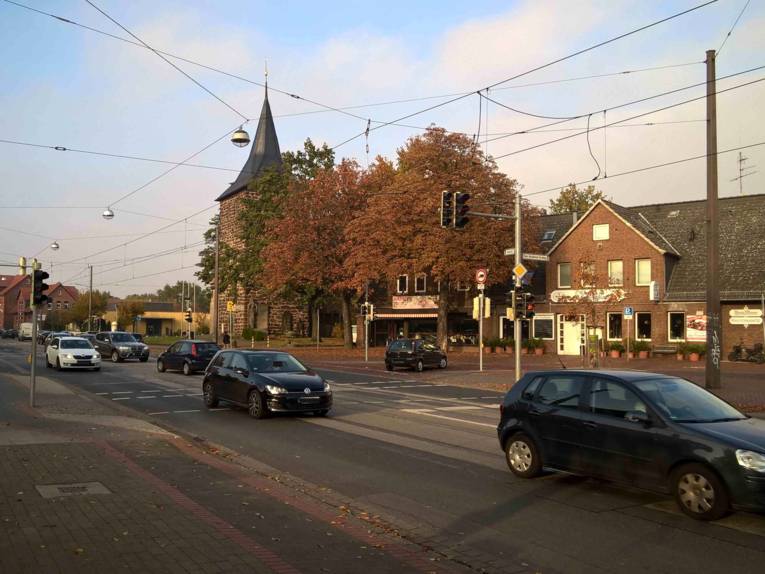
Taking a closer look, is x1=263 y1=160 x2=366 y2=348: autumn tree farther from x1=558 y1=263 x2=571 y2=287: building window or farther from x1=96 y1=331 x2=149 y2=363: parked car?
x1=558 y1=263 x2=571 y2=287: building window

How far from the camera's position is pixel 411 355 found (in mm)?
33219

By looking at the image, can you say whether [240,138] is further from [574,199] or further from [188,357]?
[574,199]

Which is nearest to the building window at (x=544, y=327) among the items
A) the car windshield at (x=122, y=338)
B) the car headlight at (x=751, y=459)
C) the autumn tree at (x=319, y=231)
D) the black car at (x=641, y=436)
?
the autumn tree at (x=319, y=231)

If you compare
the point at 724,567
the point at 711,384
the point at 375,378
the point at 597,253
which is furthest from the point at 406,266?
the point at 724,567

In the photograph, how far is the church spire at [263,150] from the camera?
6725cm

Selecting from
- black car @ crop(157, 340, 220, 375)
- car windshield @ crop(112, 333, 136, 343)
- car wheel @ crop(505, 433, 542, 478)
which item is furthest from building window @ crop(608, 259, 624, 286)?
car wheel @ crop(505, 433, 542, 478)

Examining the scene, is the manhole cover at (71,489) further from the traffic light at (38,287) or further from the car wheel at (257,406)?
the traffic light at (38,287)

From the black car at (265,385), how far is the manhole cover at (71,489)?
6680 millimetres

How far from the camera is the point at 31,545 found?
5.70 meters

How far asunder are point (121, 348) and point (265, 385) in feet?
84.2

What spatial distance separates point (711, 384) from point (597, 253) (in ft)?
77.1

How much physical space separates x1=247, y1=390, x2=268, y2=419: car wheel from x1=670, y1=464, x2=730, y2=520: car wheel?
30.2ft

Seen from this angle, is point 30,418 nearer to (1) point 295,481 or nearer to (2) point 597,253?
(1) point 295,481

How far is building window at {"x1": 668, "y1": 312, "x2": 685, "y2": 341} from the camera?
4006 centimetres
